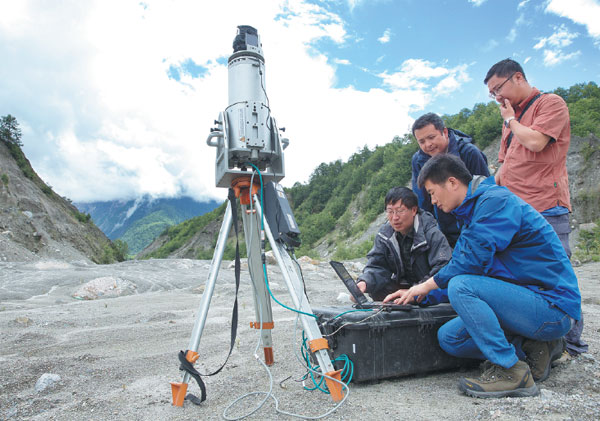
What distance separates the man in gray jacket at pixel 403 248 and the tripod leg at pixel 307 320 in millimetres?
1027

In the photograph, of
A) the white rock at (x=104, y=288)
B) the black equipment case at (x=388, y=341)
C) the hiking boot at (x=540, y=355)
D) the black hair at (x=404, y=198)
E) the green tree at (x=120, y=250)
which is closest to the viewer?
the hiking boot at (x=540, y=355)

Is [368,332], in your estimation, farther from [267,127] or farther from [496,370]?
[267,127]

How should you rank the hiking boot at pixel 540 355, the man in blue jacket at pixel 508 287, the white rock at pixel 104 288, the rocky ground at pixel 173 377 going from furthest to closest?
the white rock at pixel 104 288
the hiking boot at pixel 540 355
the man in blue jacket at pixel 508 287
the rocky ground at pixel 173 377

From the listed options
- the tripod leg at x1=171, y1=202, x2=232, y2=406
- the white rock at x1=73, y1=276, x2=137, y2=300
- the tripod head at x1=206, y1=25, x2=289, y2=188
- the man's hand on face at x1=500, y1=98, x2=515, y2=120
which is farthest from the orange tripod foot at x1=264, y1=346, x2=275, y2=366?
the white rock at x1=73, y1=276, x2=137, y2=300

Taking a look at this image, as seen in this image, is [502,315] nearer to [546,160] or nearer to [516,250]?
[516,250]

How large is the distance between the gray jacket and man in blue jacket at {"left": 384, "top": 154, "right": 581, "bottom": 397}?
70 cm

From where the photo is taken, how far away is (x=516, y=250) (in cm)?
211

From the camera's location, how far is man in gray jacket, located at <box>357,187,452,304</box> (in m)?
2.97

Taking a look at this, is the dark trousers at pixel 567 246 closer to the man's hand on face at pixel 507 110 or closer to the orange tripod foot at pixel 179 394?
the man's hand on face at pixel 507 110

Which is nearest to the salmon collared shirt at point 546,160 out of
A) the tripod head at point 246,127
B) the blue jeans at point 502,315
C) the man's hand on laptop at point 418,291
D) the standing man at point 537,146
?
the standing man at point 537,146

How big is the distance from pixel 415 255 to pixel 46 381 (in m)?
2.90

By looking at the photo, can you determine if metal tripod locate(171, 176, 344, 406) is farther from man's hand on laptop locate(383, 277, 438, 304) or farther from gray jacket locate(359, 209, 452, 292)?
gray jacket locate(359, 209, 452, 292)

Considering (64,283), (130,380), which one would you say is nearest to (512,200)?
(130,380)

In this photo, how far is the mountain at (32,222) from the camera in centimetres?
1837
